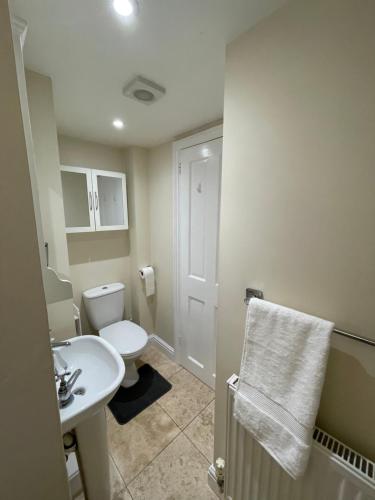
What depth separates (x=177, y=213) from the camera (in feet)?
5.92

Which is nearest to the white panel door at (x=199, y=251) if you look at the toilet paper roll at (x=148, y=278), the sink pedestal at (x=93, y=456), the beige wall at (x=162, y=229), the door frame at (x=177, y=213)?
the door frame at (x=177, y=213)

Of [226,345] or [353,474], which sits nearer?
[353,474]

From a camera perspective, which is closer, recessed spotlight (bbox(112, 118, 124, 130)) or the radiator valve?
the radiator valve

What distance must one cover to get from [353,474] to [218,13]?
1532mm

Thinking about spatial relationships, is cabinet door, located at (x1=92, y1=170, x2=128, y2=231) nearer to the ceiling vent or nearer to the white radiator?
the ceiling vent

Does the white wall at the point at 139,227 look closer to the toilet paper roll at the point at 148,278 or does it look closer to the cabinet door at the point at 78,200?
the toilet paper roll at the point at 148,278

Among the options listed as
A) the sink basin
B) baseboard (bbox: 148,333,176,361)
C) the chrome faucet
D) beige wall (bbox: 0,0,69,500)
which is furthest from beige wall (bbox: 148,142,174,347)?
beige wall (bbox: 0,0,69,500)

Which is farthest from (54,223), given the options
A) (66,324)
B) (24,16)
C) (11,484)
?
(11,484)

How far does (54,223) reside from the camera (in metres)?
1.10

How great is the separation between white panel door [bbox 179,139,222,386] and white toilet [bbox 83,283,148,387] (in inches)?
18.8

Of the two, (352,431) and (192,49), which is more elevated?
(192,49)

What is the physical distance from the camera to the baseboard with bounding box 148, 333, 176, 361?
2152 millimetres

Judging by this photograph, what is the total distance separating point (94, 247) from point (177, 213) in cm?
90

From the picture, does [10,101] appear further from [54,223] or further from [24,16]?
[54,223]
